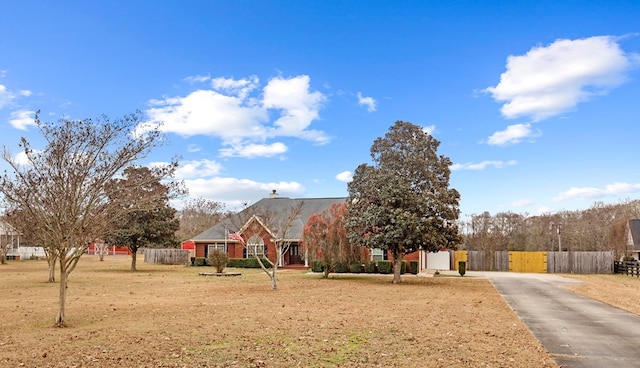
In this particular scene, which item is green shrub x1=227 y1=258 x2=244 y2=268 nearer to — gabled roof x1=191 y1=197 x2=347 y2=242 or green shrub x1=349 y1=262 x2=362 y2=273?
gabled roof x1=191 y1=197 x2=347 y2=242

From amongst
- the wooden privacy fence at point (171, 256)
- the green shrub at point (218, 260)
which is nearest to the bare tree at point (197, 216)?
the wooden privacy fence at point (171, 256)

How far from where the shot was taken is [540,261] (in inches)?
1730

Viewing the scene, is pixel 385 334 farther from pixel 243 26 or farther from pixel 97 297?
pixel 243 26

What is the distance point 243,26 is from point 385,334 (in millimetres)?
14995

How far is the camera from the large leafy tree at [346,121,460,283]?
26950 millimetres

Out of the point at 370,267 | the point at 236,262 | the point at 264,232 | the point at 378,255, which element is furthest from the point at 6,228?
the point at 378,255

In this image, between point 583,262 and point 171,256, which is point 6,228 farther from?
point 583,262

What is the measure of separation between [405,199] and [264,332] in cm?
1718

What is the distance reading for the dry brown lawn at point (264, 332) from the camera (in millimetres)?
8867

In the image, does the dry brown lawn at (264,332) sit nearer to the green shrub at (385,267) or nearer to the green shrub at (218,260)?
the green shrub at (218,260)

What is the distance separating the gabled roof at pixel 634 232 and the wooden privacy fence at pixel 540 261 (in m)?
8.83

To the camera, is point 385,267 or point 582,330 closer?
point 582,330

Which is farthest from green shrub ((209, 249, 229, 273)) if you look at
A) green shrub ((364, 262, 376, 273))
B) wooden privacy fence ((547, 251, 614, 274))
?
wooden privacy fence ((547, 251, 614, 274))

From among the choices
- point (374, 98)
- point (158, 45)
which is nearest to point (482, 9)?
point (374, 98)
